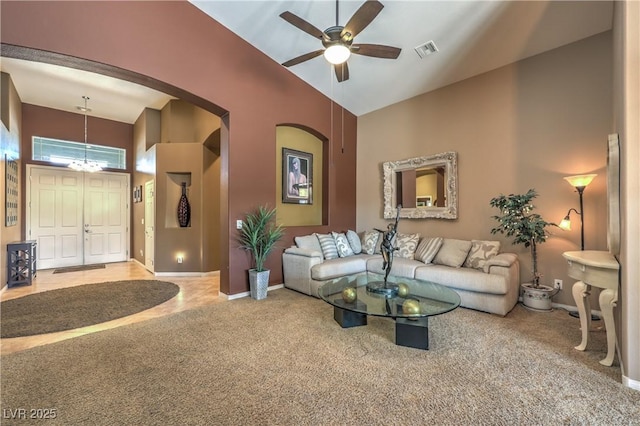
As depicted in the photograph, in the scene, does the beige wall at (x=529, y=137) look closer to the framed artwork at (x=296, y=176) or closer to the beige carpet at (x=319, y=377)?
the beige carpet at (x=319, y=377)

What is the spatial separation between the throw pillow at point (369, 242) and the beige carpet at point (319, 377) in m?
2.12

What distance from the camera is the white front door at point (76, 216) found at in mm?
6125

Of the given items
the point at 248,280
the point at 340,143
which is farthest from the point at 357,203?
the point at 248,280

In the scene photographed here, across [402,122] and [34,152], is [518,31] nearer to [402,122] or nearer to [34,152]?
[402,122]

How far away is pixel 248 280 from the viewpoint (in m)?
4.19

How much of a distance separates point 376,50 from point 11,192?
661 centimetres

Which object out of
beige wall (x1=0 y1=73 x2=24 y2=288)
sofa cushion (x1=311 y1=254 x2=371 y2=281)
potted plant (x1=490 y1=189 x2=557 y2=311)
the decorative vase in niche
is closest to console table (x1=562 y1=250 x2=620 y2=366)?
potted plant (x1=490 y1=189 x2=557 y2=311)

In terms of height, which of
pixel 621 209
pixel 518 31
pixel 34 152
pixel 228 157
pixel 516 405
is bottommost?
pixel 516 405

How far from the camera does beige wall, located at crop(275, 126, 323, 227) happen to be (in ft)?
16.9

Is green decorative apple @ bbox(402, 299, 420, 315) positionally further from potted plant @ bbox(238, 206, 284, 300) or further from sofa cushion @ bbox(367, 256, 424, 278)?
potted plant @ bbox(238, 206, 284, 300)

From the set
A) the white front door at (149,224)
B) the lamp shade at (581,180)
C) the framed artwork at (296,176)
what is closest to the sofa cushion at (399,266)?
the framed artwork at (296,176)

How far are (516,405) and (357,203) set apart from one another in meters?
4.55

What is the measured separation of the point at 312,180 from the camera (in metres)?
5.66

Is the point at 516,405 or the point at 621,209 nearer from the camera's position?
the point at 516,405
